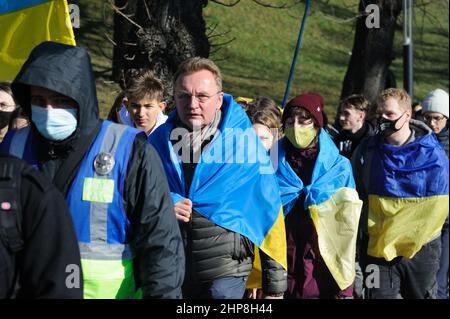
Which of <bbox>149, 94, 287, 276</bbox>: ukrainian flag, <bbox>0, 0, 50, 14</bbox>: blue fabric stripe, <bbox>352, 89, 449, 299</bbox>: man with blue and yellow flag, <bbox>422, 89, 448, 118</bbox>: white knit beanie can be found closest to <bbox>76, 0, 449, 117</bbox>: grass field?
<bbox>422, 89, 448, 118</bbox>: white knit beanie

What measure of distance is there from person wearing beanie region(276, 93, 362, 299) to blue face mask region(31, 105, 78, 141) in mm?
2812

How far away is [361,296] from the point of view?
739 centimetres

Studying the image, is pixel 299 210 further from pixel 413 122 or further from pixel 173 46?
pixel 173 46

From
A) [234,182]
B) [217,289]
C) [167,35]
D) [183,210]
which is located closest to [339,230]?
[234,182]

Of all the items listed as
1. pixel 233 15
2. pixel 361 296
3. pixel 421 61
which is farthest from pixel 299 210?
pixel 421 61

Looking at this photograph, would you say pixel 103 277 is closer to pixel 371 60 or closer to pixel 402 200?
pixel 402 200

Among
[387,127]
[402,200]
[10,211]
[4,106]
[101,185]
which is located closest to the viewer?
[10,211]

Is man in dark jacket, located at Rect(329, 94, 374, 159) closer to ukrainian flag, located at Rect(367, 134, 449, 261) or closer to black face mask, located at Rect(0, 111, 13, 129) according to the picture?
ukrainian flag, located at Rect(367, 134, 449, 261)

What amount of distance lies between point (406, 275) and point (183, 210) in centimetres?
310

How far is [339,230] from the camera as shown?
678 cm

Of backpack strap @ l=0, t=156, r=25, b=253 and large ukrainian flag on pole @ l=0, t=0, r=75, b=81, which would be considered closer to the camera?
backpack strap @ l=0, t=156, r=25, b=253

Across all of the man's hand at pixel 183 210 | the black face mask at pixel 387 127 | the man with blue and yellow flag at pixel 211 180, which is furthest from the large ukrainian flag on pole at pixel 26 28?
the black face mask at pixel 387 127

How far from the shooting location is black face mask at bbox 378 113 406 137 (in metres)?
7.60

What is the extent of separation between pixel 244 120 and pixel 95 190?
6.13 feet
